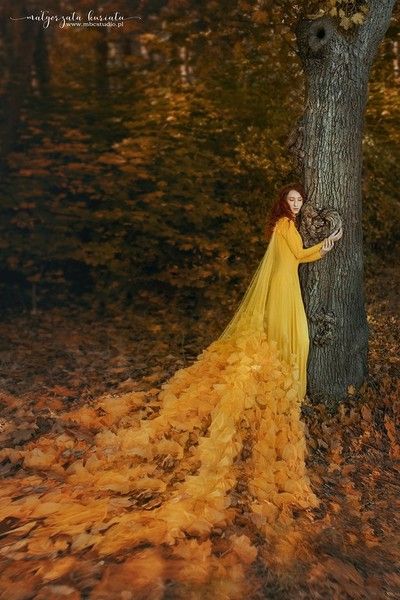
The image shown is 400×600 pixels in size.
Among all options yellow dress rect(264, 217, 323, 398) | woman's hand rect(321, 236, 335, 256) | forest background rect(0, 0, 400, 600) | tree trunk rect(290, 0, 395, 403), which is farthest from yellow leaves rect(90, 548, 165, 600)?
woman's hand rect(321, 236, 335, 256)

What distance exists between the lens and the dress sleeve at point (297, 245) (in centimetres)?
531

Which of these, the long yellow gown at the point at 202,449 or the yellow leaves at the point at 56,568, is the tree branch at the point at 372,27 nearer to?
the long yellow gown at the point at 202,449

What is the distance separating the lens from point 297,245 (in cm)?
531

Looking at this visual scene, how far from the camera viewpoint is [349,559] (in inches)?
152

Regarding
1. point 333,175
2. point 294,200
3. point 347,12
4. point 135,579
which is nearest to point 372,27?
point 347,12

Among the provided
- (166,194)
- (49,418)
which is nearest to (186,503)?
(49,418)

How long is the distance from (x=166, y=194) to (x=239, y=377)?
7032 mm

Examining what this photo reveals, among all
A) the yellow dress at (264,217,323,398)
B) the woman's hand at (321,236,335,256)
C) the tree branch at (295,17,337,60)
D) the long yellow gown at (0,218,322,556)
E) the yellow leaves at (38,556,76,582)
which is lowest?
the yellow leaves at (38,556,76,582)

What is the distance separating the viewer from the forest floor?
11.0 ft

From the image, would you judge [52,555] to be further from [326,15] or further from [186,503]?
[326,15]

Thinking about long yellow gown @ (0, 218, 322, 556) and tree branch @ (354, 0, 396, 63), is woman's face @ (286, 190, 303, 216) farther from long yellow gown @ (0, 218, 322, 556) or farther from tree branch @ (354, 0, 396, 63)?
tree branch @ (354, 0, 396, 63)

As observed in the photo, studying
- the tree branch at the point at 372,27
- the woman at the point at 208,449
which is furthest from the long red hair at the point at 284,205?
the tree branch at the point at 372,27

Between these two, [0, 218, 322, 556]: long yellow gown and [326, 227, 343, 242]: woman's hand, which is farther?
[326, 227, 343, 242]: woman's hand

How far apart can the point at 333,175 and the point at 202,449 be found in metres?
2.51
